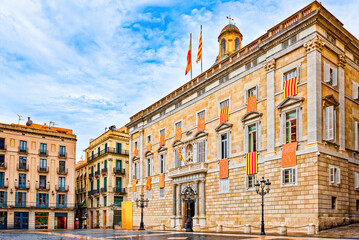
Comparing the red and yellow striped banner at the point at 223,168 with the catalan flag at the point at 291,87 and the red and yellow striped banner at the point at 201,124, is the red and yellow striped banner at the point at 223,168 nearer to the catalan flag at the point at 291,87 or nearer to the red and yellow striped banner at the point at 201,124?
the red and yellow striped banner at the point at 201,124

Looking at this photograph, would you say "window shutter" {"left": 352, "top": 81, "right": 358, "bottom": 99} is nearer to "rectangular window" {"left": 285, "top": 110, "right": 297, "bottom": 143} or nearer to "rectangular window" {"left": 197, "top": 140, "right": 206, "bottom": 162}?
"rectangular window" {"left": 285, "top": 110, "right": 297, "bottom": 143}

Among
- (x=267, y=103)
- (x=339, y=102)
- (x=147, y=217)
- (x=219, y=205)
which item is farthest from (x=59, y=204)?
(x=339, y=102)

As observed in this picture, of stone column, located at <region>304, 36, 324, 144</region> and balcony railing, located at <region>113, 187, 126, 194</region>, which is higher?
stone column, located at <region>304, 36, 324, 144</region>

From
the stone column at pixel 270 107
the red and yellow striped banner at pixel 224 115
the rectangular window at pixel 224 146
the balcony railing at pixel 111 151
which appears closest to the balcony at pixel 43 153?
the balcony railing at pixel 111 151

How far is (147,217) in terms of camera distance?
147 feet

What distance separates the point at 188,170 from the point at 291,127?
1307 centimetres

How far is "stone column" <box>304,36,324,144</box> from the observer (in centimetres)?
2448

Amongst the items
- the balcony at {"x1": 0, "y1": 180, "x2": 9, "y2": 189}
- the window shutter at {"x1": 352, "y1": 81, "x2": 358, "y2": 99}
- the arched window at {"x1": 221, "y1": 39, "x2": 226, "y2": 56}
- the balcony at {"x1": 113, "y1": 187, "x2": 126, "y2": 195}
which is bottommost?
the balcony at {"x1": 113, "y1": 187, "x2": 126, "y2": 195}

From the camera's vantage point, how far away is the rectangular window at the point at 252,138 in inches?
1180

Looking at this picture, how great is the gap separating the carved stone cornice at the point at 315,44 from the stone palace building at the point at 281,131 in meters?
0.06

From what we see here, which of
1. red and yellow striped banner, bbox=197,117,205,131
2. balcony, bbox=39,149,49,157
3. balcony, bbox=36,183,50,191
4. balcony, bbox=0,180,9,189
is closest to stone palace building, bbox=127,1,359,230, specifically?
red and yellow striped banner, bbox=197,117,205,131

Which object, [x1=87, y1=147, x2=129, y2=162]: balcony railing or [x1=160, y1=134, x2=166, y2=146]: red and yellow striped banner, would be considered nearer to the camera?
[x1=160, y1=134, x2=166, y2=146]: red and yellow striped banner

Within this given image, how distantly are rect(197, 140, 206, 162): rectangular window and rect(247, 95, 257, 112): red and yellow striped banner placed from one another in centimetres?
695

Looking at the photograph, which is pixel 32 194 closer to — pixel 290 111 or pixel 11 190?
pixel 11 190
